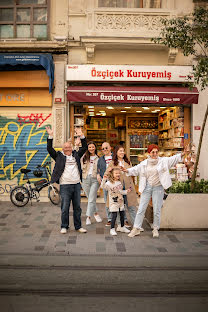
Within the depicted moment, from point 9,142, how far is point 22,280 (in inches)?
316

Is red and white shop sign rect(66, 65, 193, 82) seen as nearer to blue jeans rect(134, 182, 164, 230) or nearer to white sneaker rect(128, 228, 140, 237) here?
blue jeans rect(134, 182, 164, 230)

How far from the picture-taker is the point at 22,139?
1210cm

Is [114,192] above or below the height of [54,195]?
above

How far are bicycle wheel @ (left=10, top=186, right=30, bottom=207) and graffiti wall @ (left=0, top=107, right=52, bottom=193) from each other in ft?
5.02

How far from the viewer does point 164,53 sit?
39.7 ft

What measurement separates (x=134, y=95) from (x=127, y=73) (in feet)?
2.79

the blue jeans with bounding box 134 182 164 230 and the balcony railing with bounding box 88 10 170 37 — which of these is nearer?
the blue jeans with bounding box 134 182 164 230

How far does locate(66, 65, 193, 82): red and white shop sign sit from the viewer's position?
11.6m

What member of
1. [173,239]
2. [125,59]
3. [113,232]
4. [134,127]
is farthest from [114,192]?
[134,127]

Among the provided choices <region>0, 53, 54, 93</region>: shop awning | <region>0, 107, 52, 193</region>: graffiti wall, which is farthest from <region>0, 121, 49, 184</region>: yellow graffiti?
<region>0, 53, 54, 93</region>: shop awning

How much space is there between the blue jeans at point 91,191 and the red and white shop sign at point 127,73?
443 cm

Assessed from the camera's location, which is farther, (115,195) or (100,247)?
(115,195)

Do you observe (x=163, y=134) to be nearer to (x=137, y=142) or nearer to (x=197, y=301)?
(x=137, y=142)

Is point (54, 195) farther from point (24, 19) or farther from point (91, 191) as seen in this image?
point (24, 19)
